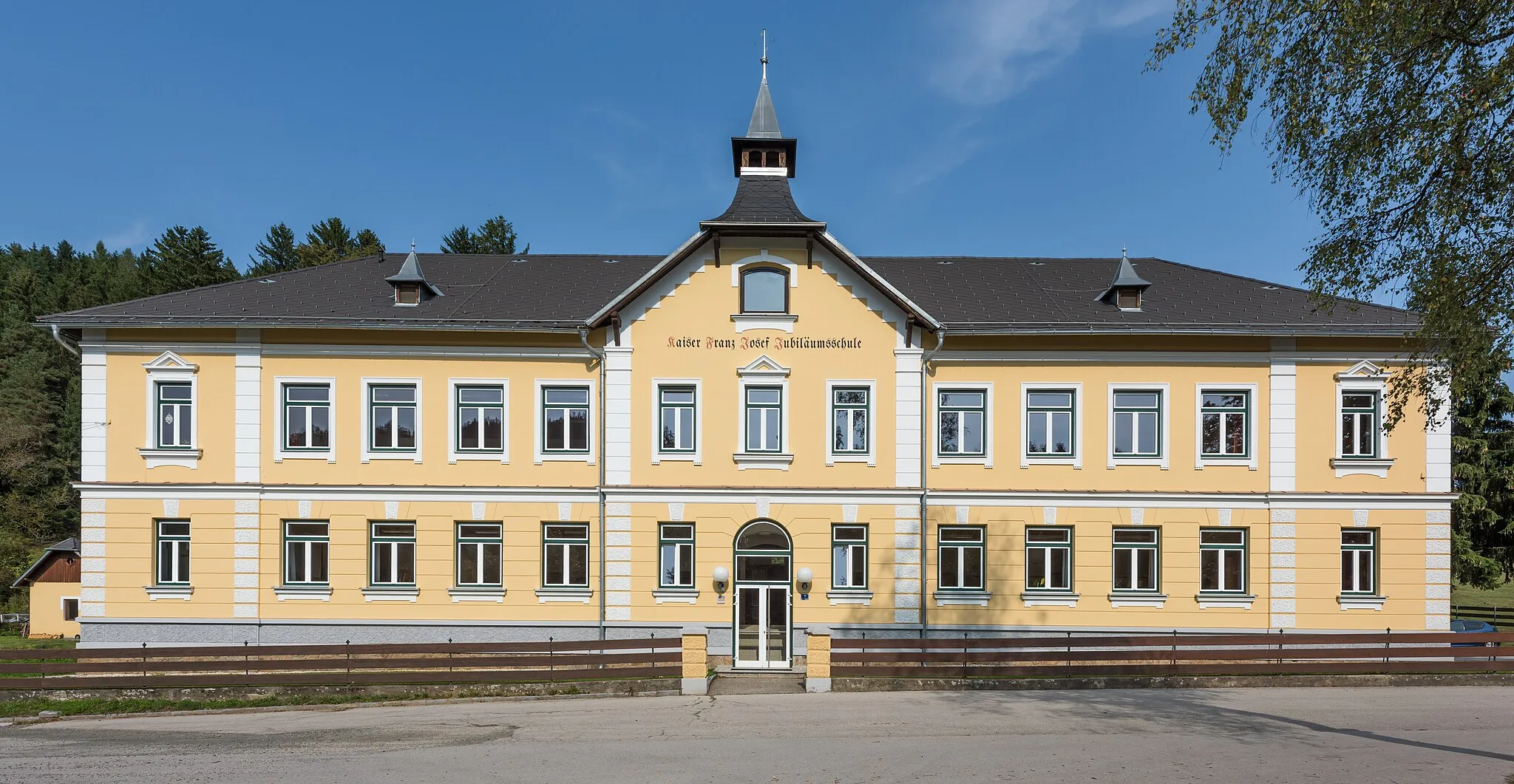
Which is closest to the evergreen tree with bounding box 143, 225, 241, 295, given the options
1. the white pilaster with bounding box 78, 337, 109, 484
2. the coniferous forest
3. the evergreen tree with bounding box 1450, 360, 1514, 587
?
the coniferous forest

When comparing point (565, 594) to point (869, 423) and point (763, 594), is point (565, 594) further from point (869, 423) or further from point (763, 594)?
point (869, 423)

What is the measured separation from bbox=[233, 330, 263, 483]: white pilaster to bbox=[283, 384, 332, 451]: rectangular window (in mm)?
541

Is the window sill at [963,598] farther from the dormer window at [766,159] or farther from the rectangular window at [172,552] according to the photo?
the rectangular window at [172,552]

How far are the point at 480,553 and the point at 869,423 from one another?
9.03m

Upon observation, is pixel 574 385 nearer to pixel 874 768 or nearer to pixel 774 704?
pixel 774 704

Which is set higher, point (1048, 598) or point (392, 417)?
point (392, 417)

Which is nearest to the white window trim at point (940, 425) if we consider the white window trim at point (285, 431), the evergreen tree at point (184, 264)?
the white window trim at point (285, 431)

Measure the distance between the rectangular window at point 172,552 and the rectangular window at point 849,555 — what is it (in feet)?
46.4

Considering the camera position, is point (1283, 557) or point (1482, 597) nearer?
point (1283, 557)

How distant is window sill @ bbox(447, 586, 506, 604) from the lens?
729 inches

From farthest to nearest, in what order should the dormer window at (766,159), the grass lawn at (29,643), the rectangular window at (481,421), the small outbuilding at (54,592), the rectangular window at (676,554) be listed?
the small outbuilding at (54,592) → the grass lawn at (29,643) → the dormer window at (766,159) → the rectangular window at (481,421) → the rectangular window at (676,554)

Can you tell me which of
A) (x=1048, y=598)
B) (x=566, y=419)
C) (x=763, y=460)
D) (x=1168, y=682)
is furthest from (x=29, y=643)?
(x=1168, y=682)

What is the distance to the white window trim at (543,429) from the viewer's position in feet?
61.3

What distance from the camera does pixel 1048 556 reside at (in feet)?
61.2
